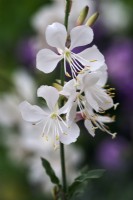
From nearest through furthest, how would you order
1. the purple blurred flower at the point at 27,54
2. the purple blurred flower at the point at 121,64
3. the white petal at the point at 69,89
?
the white petal at the point at 69,89 → the purple blurred flower at the point at 121,64 → the purple blurred flower at the point at 27,54

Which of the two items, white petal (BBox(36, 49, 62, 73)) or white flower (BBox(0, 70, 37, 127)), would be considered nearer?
white petal (BBox(36, 49, 62, 73))

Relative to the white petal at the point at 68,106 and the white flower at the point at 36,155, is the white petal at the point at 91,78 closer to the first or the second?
the white petal at the point at 68,106

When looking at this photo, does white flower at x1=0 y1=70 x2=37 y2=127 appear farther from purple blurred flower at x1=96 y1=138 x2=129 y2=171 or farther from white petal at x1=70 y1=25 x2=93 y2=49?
white petal at x1=70 y1=25 x2=93 y2=49

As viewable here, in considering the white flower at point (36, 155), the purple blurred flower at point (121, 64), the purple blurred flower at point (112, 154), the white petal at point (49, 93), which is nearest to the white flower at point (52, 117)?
the white petal at point (49, 93)

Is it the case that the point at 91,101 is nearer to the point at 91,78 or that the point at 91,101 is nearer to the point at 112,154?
the point at 91,78

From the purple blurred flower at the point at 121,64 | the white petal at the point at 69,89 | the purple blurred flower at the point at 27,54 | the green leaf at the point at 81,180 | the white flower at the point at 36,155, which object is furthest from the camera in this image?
the purple blurred flower at the point at 27,54

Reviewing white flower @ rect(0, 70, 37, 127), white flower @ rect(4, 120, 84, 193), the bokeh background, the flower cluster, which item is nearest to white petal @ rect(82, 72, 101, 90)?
the flower cluster

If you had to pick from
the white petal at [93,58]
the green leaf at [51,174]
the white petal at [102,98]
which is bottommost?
the green leaf at [51,174]

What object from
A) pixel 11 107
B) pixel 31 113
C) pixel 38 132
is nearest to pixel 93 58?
pixel 31 113
